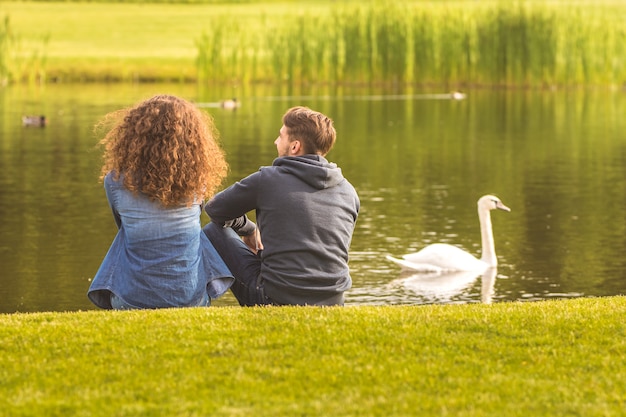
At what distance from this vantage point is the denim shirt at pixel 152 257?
8.07m

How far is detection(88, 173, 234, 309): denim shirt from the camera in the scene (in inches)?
318

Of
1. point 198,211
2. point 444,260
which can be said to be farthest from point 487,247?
point 198,211

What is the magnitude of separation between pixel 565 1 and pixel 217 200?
87906 millimetres

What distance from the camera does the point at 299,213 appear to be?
8.13 metres

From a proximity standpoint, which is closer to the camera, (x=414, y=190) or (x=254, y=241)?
(x=254, y=241)

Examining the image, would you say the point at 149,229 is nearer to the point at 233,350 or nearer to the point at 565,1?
the point at 233,350

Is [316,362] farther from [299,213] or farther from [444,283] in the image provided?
[444,283]

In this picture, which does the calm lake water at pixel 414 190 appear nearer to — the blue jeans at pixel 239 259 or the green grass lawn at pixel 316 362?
the blue jeans at pixel 239 259

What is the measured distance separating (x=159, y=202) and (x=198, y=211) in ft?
0.95

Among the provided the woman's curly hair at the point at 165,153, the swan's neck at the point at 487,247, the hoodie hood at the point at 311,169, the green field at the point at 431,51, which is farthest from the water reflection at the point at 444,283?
the green field at the point at 431,51

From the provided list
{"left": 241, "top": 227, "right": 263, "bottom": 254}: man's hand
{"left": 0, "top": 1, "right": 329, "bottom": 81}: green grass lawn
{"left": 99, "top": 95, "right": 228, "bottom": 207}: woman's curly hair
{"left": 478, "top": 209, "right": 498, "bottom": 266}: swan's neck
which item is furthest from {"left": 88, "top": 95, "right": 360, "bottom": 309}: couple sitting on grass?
{"left": 0, "top": 1, "right": 329, "bottom": 81}: green grass lawn

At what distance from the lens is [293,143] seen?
8.25 meters

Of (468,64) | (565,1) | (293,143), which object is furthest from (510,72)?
(293,143)

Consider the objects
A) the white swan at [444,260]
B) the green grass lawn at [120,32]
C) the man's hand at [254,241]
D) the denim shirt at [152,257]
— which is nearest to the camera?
the denim shirt at [152,257]
